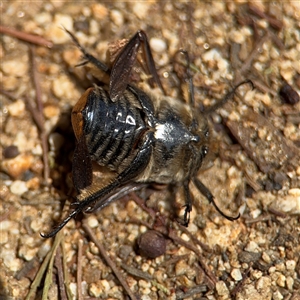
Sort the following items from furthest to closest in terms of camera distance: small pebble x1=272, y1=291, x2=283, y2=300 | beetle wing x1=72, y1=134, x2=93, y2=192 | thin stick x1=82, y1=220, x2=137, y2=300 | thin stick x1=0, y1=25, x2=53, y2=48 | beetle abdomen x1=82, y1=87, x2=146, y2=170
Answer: thin stick x1=0, y1=25, x2=53, y2=48, thin stick x1=82, y1=220, x2=137, y2=300, small pebble x1=272, y1=291, x2=283, y2=300, beetle abdomen x1=82, y1=87, x2=146, y2=170, beetle wing x1=72, y1=134, x2=93, y2=192

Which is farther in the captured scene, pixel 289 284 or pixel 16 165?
pixel 16 165

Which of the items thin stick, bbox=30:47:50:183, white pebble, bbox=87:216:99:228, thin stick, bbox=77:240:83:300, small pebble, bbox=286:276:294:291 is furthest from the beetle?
small pebble, bbox=286:276:294:291

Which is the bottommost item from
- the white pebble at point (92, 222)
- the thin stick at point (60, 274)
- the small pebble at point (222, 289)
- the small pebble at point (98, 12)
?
the thin stick at point (60, 274)

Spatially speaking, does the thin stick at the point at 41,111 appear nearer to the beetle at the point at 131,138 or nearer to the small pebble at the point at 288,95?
the beetle at the point at 131,138

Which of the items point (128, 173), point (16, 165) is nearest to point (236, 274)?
point (128, 173)

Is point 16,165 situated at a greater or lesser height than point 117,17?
lesser

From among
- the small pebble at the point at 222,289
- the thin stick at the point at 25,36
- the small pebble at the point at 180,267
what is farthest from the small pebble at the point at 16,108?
the small pebble at the point at 222,289

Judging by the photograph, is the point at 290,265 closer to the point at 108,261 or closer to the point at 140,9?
the point at 108,261

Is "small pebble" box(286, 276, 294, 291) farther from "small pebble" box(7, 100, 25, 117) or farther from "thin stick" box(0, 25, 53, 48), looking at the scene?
"thin stick" box(0, 25, 53, 48)
